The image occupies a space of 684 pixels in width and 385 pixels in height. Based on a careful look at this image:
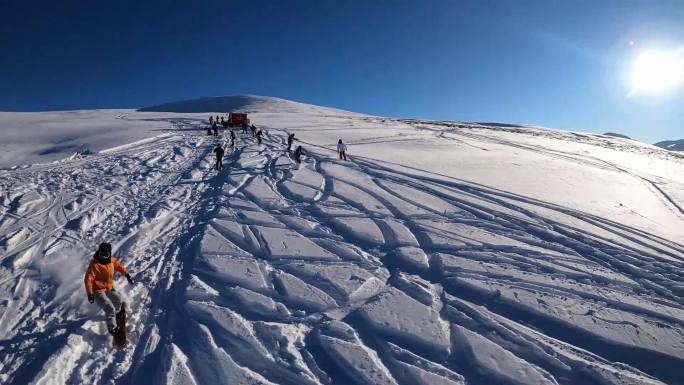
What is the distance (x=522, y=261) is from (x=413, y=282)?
8.86 ft

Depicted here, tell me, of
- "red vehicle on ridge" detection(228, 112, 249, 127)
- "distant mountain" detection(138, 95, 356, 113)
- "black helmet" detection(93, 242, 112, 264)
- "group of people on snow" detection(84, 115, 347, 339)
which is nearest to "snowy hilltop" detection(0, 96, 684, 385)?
"group of people on snow" detection(84, 115, 347, 339)

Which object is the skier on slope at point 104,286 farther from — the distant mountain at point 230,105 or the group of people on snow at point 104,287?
the distant mountain at point 230,105

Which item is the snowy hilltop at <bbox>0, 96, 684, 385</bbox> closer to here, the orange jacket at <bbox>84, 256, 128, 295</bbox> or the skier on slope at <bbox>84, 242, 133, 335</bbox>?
the skier on slope at <bbox>84, 242, 133, 335</bbox>

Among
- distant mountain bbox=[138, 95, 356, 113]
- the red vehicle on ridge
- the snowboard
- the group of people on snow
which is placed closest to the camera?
the snowboard

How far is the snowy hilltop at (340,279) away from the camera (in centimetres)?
482

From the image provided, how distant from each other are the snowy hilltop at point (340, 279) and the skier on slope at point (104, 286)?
367 mm

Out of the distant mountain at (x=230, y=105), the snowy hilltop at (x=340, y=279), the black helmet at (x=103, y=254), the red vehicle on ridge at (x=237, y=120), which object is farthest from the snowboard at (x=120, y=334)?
the distant mountain at (x=230, y=105)

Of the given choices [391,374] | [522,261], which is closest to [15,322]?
[391,374]

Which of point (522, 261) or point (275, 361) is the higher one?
point (522, 261)

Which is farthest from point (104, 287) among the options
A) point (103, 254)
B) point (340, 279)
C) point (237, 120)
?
point (237, 120)

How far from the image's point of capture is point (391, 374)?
4.66 meters

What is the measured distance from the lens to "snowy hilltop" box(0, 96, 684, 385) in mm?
4816

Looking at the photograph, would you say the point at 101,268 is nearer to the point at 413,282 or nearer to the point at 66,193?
the point at 413,282

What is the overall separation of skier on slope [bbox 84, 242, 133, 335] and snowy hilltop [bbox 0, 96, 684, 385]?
37 cm
